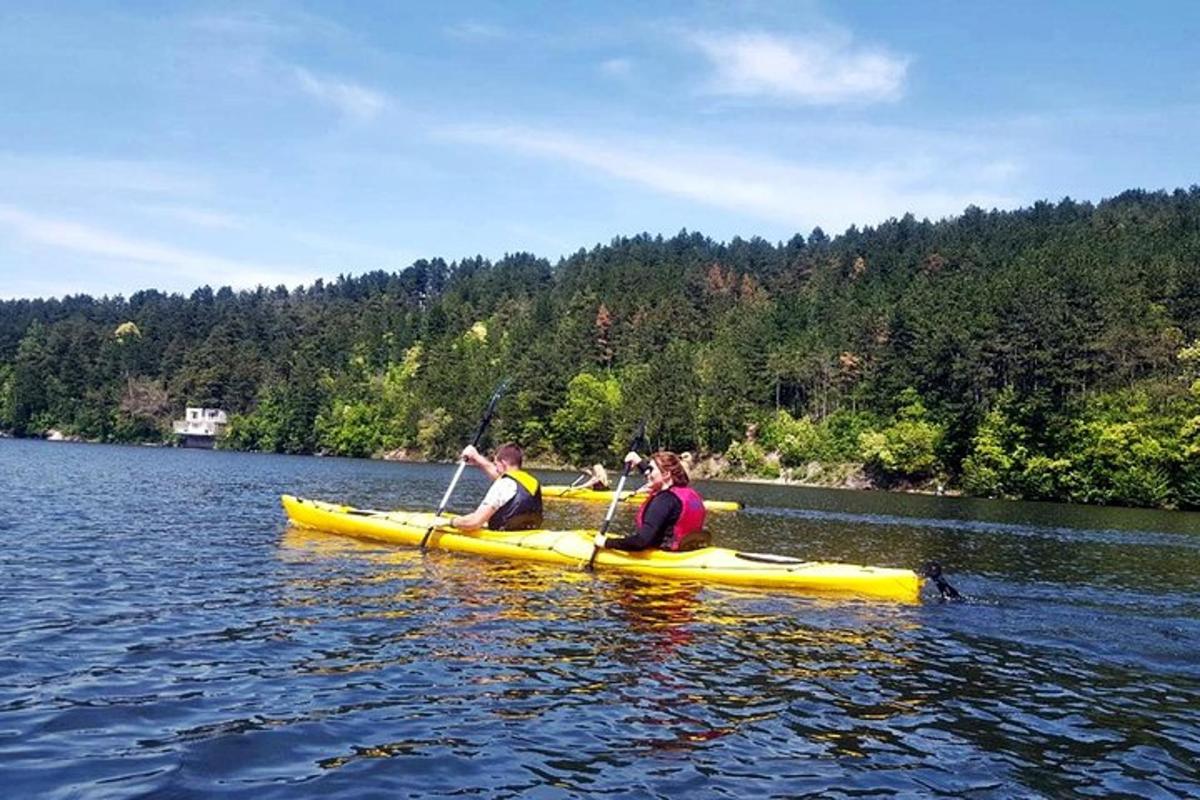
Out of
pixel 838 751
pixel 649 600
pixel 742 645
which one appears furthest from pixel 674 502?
pixel 838 751

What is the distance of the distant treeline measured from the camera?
234ft

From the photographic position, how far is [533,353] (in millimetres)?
110562

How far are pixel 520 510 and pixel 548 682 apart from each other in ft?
32.0

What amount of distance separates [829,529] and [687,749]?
80.8 ft

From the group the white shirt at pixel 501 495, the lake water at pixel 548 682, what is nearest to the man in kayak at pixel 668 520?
the lake water at pixel 548 682

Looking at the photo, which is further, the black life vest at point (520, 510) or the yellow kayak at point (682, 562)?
the black life vest at point (520, 510)

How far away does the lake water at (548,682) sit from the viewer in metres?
7.28

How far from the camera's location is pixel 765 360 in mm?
100500

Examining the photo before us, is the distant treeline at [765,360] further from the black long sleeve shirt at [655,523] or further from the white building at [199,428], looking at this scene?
the black long sleeve shirt at [655,523]

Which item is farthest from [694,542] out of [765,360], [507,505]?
[765,360]

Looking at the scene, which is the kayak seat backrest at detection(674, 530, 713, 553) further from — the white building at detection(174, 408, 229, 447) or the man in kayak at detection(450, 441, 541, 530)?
the white building at detection(174, 408, 229, 447)

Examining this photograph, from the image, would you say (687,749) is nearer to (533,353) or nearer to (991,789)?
(991,789)

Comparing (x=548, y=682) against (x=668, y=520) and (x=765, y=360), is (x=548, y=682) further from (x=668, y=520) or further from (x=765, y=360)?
(x=765, y=360)

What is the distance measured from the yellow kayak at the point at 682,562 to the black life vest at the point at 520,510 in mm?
303
